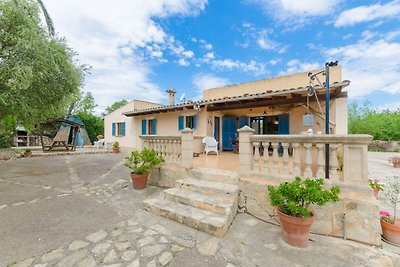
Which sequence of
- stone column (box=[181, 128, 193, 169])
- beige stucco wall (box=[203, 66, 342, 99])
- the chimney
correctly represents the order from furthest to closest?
the chimney
beige stucco wall (box=[203, 66, 342, 99])
stone column (box=[181, 128, 193, 169])

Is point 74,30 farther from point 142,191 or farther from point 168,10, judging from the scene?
point 142,191

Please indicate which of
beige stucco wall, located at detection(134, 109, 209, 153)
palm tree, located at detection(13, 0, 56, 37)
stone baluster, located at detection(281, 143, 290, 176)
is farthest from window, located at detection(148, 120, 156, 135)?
stone baluster, located at detection(281, 143, 290, 176)

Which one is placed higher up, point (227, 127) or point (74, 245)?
point (227, 127)

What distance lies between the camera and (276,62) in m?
12.4

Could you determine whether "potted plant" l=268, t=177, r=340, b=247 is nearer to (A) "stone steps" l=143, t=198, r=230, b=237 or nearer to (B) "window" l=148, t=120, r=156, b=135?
(A) "stone steps" l=143, t=198, r=230, b=237

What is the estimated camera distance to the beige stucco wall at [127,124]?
1333 cm

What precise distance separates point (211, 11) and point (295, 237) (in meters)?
9.86

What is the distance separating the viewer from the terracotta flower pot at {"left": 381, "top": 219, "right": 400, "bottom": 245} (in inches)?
116

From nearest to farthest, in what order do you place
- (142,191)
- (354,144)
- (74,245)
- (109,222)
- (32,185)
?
(74,245), (354,144), (109,222), (142,191), (32,185)

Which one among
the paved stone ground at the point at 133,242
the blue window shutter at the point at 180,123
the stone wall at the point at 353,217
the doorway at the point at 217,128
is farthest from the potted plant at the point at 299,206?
the blue window shutter at the point at 180,123

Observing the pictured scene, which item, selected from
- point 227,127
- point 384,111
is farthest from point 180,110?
point 384,111

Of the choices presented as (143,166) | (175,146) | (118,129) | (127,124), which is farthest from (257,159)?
(118,129)

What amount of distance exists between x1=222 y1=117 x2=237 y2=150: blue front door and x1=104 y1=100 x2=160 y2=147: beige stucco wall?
6345mm

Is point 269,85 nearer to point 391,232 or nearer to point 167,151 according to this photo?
point 167,151
